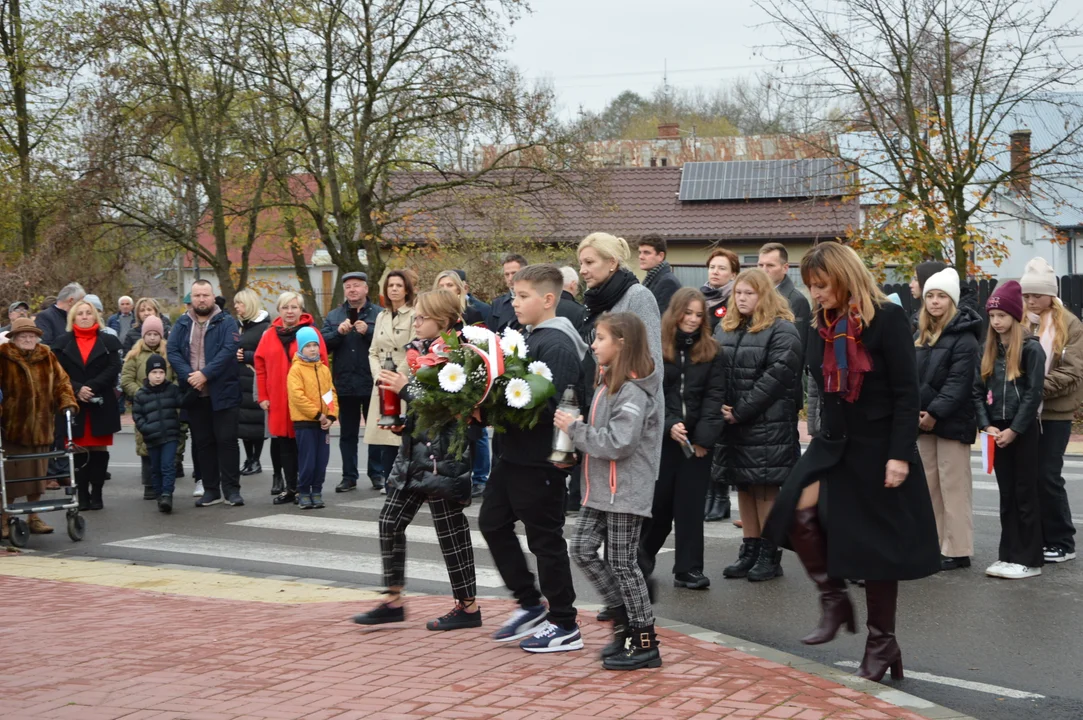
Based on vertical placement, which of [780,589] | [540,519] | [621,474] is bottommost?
[780,589]

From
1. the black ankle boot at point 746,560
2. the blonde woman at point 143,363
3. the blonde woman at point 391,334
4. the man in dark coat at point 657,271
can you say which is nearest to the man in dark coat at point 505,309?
the blonde woman at point 391,334

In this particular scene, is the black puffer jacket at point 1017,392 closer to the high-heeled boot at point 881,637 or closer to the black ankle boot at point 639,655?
the high-heeled boot at point 881,637

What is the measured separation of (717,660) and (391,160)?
2294cm

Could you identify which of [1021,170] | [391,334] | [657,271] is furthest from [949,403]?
[1021,170]

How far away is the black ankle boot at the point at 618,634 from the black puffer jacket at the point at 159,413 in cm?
729

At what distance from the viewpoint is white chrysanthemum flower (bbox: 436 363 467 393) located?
5.89 meters

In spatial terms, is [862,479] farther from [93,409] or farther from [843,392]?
[93,409]

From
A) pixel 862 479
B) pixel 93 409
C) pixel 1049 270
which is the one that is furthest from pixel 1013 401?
pixel 93 409

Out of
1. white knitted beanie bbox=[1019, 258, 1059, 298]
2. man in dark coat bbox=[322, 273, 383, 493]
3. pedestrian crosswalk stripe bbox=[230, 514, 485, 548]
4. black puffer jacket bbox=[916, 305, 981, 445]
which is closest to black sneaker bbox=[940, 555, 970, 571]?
black puffer jacket bbox=[916, 305, 981, 445]

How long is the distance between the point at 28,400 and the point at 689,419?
592 centimetres

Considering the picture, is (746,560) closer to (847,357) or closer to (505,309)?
(847,357)

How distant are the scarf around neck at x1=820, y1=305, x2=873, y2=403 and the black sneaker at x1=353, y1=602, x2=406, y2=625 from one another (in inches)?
104

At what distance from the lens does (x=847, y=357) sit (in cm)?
579

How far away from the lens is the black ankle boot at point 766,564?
8203 mm
